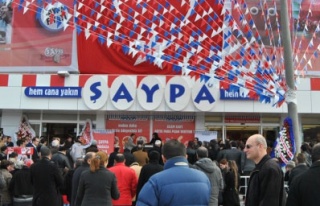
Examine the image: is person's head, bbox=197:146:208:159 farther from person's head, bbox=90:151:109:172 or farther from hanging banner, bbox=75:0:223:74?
hanging banner, bbox=75:0:223:74

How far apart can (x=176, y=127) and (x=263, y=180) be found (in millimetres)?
12523

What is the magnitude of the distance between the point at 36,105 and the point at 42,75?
1153 mm

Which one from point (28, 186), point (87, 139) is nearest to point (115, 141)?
point (87, 139)

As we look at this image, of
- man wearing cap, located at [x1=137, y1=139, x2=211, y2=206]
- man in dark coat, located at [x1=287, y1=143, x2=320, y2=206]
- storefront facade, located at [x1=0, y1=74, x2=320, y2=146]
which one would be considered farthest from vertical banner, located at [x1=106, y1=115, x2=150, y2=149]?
man in dark coat, located at [x1=287, y1=143, x2=320, y2=206]

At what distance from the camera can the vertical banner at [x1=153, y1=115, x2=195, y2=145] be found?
1671 centimetres

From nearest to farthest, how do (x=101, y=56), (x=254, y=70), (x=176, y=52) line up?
(x=254, y=70) < (x=176, y=52) < (x=101, y=56)

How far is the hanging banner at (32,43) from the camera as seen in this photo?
16.7m

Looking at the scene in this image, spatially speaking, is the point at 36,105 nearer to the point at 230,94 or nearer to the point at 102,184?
the point at 230,94

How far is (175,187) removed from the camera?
3.52 m

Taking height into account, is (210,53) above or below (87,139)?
above

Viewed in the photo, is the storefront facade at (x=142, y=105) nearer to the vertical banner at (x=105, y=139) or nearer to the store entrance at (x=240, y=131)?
the store entrance at (x=240, y=131)

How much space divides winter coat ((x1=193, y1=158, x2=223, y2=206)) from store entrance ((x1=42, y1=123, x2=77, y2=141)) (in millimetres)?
10732

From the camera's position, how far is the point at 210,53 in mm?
11039

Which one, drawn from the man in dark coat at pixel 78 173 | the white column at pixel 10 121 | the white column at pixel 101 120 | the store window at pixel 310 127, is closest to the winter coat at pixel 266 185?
the man in dark coat at pixel 78 173
